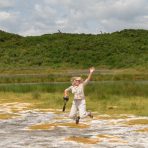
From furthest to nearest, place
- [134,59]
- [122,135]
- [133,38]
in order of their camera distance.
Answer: [133,38]
[134,59]
[122,135]

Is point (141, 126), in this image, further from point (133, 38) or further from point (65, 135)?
point (133, 38)

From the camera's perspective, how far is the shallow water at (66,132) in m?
13.7

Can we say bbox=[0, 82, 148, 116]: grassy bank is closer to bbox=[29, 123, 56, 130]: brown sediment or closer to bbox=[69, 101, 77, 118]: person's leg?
bbox=[69, 101, 77, 118]: person's leg

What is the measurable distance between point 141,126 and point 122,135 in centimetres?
193

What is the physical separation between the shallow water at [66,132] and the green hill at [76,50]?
51288 mm

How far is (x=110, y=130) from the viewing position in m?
Result: 16.2

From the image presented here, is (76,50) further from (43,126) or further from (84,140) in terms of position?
(84,140)

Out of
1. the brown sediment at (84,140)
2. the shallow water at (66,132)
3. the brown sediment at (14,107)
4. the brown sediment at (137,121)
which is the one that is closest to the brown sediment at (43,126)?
the shallow water at (66,132)

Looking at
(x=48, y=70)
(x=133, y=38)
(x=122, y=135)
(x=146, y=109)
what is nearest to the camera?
(x=122, y=135)

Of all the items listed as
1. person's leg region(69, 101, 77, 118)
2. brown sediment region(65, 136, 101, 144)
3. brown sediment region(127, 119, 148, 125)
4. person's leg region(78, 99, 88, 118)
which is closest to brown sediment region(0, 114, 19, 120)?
person's leg region(69, 101, 77, 118)

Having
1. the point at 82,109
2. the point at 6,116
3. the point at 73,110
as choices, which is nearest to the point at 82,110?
the point at 82,109

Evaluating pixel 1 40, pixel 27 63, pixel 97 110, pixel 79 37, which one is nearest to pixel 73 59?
pixel 27 63

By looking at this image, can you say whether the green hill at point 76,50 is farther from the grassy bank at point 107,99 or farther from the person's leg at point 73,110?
the person's leg at point 73,110

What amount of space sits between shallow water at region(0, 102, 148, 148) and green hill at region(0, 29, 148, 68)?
168 ft
